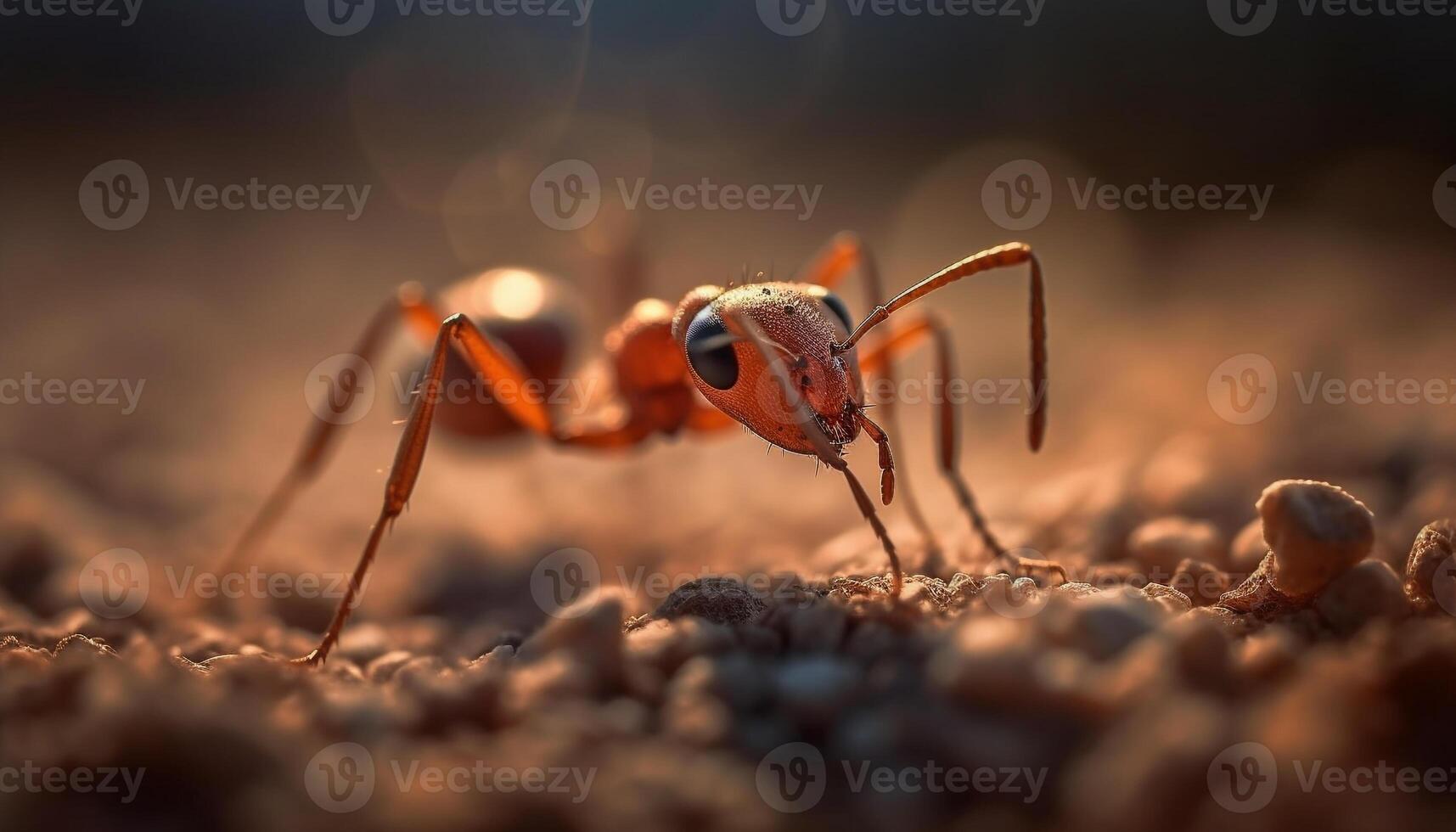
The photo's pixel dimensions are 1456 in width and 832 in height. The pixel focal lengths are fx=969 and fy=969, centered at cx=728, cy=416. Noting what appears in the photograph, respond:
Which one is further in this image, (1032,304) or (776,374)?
(1032,304)

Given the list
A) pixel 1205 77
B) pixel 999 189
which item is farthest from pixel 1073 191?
pixel 1205 77

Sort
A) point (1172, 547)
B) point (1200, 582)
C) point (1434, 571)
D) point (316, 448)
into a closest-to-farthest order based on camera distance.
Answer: point (1434, 571)
point (1200, 582)
point (1172, 547)
point (316, 448)

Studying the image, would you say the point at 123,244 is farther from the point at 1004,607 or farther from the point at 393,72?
the point at 1004,607

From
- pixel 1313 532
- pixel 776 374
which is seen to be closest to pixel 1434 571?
pixel 1313 532

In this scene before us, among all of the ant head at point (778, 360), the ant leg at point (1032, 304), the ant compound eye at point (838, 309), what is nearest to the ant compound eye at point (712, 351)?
the ant head at point (778, 360)

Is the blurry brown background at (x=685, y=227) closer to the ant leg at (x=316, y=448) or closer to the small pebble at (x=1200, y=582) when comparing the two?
the ant leg at (x=316, y=448)

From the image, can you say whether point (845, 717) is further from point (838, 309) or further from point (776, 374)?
point (838, 309)

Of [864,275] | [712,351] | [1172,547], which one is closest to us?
[1172,547]
